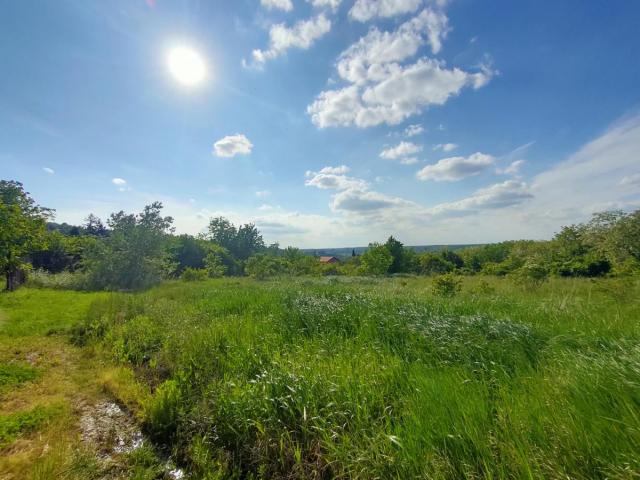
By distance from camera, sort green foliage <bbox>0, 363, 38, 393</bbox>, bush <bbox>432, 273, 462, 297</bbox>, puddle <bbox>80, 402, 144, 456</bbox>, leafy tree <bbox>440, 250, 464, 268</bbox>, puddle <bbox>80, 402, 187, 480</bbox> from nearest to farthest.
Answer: puddle <bbox>80, 402, 187, 480</bbox>, puddle <bbox>80, 402, 144, 456</bbox>, green foliage <bbox>0, 363, 38, 393</bbox>, bush <bbox>432, 273, 462, 297</bbox>, leafy tree <bbox>440, 250, 464, 268</bbox>

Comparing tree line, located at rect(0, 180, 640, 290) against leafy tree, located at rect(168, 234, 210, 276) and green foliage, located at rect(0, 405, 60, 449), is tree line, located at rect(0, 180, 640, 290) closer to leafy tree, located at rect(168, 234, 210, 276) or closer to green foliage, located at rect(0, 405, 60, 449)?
leafy tree, located at rect(168, 234, 210, 276)

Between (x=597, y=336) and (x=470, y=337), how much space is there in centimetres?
152

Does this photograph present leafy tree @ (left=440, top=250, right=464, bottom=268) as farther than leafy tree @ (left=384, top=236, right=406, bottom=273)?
Yes

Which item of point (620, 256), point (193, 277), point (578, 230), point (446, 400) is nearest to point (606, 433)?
point (446, 400)

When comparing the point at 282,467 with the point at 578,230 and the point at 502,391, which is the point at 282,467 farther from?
the point at 578,230

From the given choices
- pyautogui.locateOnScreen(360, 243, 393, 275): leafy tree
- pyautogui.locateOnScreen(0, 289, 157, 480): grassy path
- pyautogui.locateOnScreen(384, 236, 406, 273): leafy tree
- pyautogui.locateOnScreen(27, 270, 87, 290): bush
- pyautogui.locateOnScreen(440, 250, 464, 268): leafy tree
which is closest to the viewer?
pyautogui.locateOnScreen(0, 289, 157, 480): grassy path

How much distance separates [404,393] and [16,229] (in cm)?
1581

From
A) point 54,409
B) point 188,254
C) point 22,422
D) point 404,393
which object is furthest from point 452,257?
point 22,422

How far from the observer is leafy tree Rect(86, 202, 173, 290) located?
19625 mm

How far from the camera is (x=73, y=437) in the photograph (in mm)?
3338

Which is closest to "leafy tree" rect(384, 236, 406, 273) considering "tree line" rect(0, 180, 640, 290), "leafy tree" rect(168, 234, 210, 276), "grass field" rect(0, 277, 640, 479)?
"tree line" rect(0, 180, 640, 290)

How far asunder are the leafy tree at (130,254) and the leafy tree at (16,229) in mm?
3970

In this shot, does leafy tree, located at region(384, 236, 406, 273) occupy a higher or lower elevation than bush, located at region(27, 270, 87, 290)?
→ higher

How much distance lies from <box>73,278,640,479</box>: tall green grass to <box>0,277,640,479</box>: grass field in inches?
0.6
